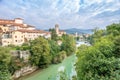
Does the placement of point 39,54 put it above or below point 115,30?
below

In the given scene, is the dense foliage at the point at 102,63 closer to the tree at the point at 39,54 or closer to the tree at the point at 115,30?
the tree at the point at 115,30

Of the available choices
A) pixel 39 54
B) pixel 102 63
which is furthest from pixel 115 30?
pixel 39 54

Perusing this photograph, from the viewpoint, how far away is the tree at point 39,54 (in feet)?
70.5

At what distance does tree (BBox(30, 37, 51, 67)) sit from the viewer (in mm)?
21481

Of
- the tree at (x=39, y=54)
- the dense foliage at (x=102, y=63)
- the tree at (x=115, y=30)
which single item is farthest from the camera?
the tree at (x=39, y=54)

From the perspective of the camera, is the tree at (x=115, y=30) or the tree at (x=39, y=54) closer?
the tree at (x=115, y=30)

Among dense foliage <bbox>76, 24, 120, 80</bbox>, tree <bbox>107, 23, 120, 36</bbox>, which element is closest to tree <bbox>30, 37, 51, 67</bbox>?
tree <bbox>107, 23, 120, 36</bbox>

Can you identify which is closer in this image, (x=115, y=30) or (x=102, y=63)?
(x=102, y=63)

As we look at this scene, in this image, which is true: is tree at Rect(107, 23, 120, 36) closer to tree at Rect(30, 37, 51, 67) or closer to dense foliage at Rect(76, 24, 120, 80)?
dense foliage at Rect(76, 24, 120, 80)

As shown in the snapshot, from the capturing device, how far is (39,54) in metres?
21.7

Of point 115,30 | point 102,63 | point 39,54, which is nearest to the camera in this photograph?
point 102,63

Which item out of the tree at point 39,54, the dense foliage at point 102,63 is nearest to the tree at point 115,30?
the dense foliage at point 102,63

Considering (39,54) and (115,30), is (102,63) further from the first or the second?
(39,54)

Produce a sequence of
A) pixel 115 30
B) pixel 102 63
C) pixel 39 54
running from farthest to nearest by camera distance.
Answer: pixel 39 54 → pixel 115 30 → pixel 102 63
